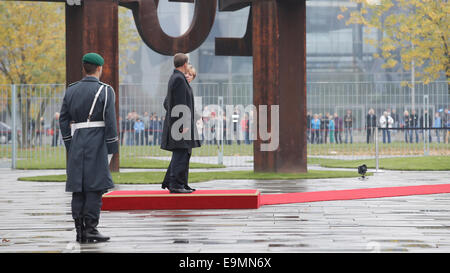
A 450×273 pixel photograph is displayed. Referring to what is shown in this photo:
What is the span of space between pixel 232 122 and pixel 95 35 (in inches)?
274

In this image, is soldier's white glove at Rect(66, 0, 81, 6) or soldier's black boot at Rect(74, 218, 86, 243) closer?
soldier's black boot at Rect(74, 218, 86, 243)

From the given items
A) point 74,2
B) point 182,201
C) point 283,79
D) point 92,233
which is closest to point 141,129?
point 74,2

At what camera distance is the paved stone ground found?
612cm

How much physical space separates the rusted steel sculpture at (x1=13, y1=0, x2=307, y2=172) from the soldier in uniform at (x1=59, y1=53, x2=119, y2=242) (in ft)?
26.1

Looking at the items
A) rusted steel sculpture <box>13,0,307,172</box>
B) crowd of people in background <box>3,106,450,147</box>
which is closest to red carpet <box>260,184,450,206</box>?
rusted steel sculpture <box>13,0,307,172</box>

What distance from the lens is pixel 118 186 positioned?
12.5 metres

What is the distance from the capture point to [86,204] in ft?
21.7

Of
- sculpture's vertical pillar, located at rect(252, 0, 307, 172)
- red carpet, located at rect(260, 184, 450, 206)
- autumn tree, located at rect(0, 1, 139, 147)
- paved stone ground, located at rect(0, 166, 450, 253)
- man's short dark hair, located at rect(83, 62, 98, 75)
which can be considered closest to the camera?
paved stone ground, located at rect(0, 166, 450, 253)

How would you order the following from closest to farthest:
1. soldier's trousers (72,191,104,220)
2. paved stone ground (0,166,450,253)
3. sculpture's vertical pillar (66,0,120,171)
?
paved stone ground (0,166,450,253) → soldier's trousers (72,191,104,220) → sculpture's vertical pillar (66,0,120,171)

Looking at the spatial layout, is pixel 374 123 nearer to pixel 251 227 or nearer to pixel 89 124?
pixel 251 227

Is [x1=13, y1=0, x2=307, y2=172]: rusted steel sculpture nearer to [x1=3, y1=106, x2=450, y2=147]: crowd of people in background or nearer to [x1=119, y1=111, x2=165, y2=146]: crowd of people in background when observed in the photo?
[x1=3, y1=106, x2=450, y2=147]: crowd of people in background
